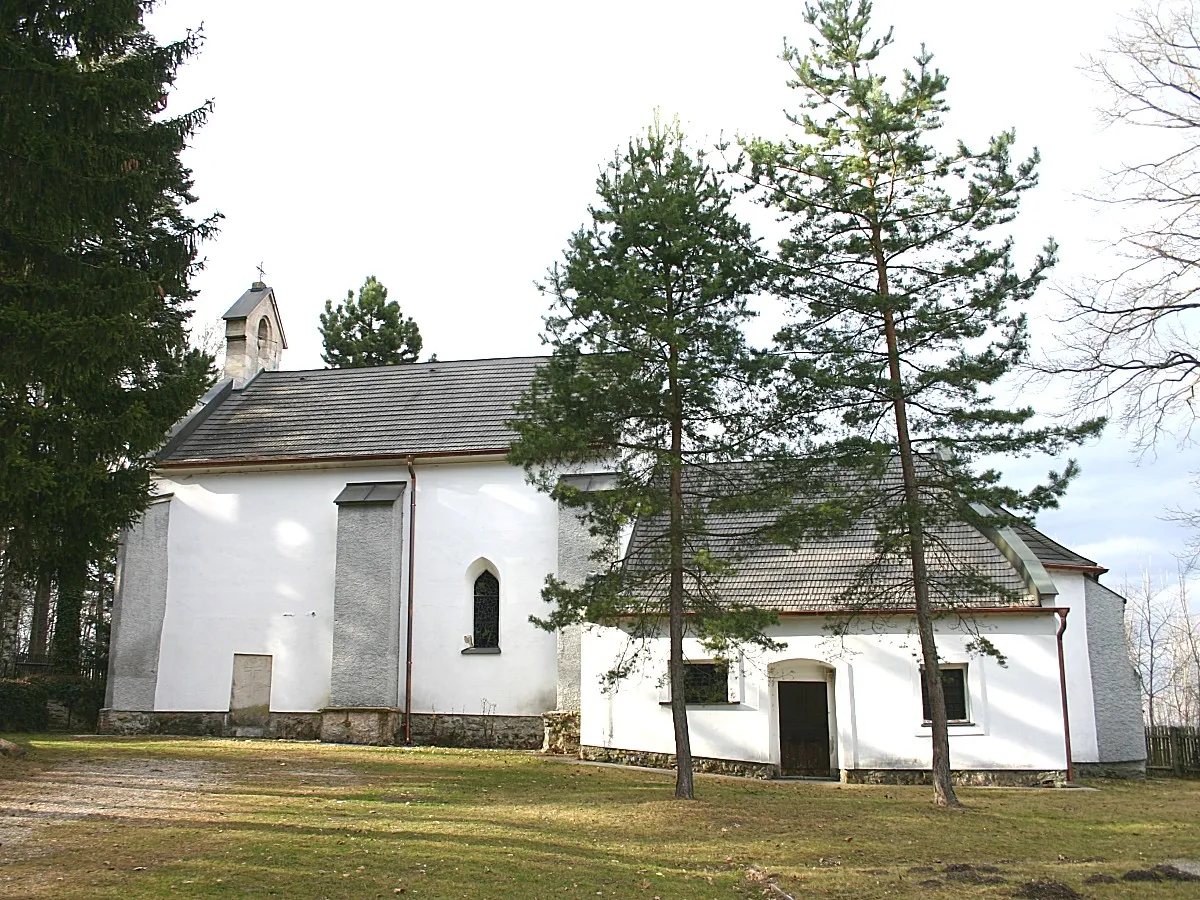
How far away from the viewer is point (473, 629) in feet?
81.0

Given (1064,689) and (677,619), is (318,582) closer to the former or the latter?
(677,619)

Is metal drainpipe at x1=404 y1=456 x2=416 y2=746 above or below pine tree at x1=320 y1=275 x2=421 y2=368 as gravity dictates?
below

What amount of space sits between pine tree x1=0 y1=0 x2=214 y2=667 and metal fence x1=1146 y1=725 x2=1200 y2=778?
23.0 metres

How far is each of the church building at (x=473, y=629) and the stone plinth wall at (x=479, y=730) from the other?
5cm

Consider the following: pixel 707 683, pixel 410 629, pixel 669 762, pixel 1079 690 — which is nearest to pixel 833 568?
pixel 707 683

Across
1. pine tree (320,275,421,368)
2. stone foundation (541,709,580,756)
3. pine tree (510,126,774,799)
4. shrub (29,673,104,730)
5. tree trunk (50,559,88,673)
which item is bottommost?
stone foundation (541,709,580,756)

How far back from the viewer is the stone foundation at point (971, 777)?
19.3 meters

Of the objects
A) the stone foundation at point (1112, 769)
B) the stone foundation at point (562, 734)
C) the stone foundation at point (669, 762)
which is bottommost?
the stone foundation at point (1112, 769)

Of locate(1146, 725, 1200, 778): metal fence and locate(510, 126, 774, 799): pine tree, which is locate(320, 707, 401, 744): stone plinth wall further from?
locate(1146, 725, 1200, 778): metal fence

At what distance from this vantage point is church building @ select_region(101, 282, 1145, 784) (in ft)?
65.8

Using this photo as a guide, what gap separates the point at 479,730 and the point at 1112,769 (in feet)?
43.7

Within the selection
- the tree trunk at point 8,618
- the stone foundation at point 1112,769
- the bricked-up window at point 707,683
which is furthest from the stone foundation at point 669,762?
the tree trunk at point 8,618

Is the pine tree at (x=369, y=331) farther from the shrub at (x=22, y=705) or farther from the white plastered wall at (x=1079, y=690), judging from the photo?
the white plastered wall at (x=1079, y=690)

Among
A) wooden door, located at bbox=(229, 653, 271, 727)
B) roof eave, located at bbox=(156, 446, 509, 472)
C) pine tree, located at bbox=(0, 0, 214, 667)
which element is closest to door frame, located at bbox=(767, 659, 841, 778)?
roof eave, located at bbox=(156, 446, 509, 472)
